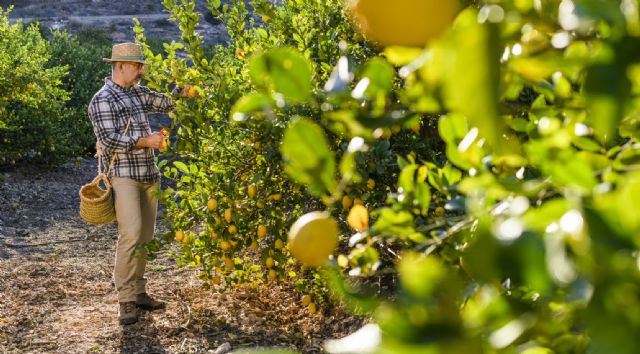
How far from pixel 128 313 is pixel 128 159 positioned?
2.42ft

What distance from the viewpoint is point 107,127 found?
3.45m

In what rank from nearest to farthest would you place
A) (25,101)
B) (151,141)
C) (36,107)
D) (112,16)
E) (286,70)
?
(286,70), (151,141), (25,101), (36,107), (112,16)

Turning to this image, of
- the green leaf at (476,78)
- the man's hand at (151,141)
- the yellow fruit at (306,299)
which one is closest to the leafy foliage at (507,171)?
the green leaf at (476,78)

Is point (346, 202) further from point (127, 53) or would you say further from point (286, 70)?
point (286, 70)

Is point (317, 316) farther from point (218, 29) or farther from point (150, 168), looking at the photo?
point (218, 29)

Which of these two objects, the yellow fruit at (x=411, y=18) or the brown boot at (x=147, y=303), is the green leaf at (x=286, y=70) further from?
the brown boot at (x=147, y=303)

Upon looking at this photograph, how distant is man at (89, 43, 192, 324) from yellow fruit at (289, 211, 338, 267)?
288cm

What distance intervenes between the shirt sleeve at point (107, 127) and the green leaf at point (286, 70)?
3101 mm

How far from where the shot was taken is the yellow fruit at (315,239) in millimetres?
610

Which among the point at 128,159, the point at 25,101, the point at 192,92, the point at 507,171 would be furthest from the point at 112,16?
the point at 507,171

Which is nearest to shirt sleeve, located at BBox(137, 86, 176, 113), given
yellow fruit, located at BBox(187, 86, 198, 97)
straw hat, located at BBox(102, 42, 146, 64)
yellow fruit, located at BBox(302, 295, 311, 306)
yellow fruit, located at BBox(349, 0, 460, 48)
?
straw hat, located at BBox(102, 42, 146, 64)

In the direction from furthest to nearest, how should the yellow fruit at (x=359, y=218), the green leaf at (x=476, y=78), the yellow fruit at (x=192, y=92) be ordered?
the yellow fruit at (x=192, y=92)
the yellow fruit at (x=359, y=218)
the green leaf at (x=476, y=78)

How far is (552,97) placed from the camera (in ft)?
2.05

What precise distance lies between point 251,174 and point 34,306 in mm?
1633
